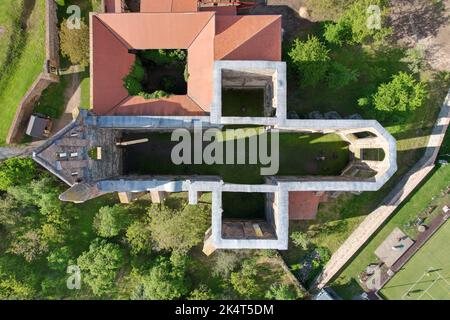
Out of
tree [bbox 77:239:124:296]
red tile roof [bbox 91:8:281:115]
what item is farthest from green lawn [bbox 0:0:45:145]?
tree [bbox 77:239:124:296]

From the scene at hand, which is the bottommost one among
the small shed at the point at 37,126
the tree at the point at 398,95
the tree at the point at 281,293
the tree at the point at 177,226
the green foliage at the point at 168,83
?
the tree at the point at 281,293

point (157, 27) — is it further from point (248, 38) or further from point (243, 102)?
point (243, 102)

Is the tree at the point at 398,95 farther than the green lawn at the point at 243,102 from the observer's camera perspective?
No

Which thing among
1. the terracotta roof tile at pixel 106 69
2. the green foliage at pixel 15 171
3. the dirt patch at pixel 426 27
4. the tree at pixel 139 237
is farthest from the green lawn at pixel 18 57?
the dirt patch at pixel 426 27

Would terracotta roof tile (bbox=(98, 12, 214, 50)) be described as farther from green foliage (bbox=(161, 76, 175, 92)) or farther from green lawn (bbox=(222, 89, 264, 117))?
green lawn (bbox=(222, 89, 264, 117))

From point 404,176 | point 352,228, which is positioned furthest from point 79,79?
point 404,176

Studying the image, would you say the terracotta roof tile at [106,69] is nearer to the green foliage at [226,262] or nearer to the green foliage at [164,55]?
the green foliage at [164,55]
